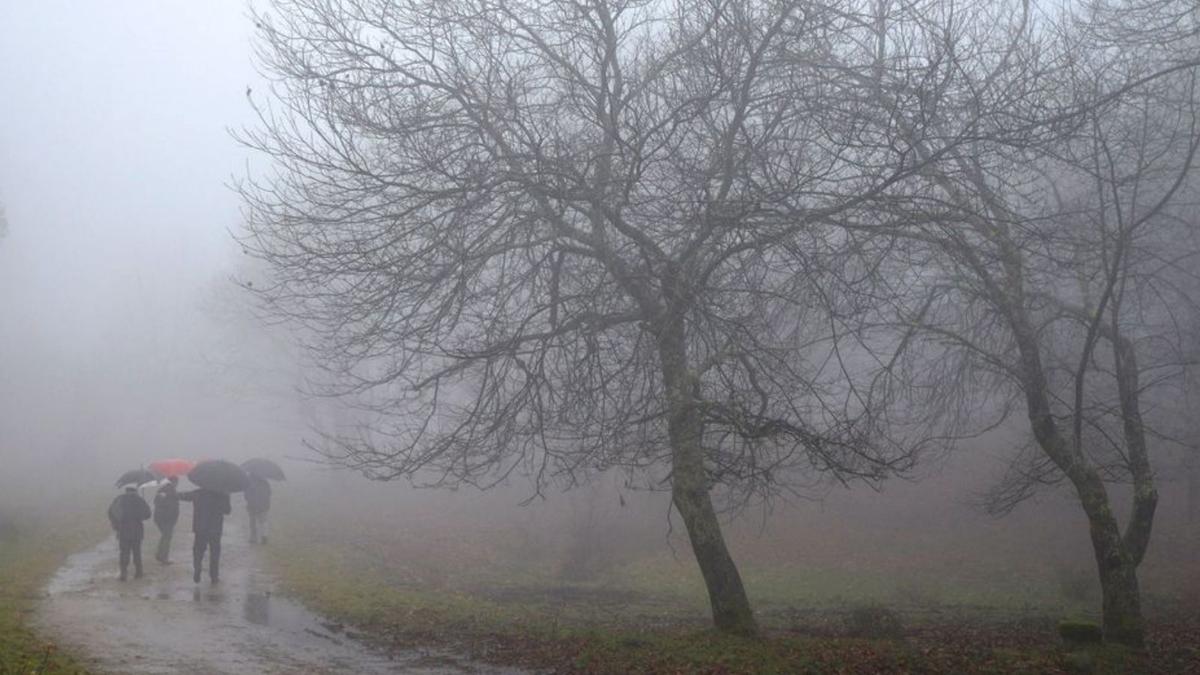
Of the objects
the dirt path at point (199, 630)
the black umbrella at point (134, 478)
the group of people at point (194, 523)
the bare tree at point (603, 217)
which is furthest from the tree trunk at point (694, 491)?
the black umbrella at point (134, 478)

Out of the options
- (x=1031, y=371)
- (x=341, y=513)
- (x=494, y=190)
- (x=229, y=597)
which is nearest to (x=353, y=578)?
(x=229, y=597)

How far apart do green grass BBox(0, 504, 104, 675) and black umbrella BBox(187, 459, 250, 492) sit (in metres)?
2.67

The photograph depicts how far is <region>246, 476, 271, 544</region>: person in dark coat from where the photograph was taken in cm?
2370

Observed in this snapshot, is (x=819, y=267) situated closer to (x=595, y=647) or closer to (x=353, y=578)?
(x=595, y=647)

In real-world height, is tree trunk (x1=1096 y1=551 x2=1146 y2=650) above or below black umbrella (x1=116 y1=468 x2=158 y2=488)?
below

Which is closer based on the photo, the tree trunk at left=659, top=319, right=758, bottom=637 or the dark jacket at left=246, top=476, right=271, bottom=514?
the tree trunk at left=659, top=319, right=758, bottom=637

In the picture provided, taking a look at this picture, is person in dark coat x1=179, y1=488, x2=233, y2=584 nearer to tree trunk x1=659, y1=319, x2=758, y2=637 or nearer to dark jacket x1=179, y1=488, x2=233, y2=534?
dark jacket x1=179, y1=488, x2=233, y2=534

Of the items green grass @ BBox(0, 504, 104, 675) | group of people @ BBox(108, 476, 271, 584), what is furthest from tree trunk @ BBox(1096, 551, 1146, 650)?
group of people @ BBox(108, 476, 271, 584)

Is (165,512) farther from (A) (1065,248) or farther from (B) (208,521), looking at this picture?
(A) (1065,248)

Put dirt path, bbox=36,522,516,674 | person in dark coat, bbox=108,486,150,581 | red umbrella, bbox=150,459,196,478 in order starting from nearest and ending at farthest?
dirt path, bbox=36,522,516,674 < person in dark coat, bbox=108,486,150,581 < red umbrella, bbox=150,459,196,478

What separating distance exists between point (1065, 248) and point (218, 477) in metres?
12.8

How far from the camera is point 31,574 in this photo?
17531 millimetres

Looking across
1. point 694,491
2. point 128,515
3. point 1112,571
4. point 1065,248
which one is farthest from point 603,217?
point 128,515

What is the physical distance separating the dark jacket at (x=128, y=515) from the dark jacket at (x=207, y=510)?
706 mm
